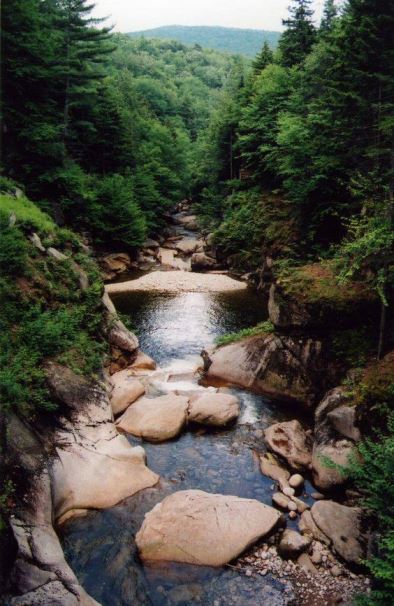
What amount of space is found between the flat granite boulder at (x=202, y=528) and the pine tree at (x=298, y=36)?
30.9 meters

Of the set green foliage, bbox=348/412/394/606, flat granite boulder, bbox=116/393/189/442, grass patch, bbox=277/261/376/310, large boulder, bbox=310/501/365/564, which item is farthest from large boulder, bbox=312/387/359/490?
flat granite boulder, bbox=116/393/189/442

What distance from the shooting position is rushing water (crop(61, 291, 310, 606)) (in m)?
6.23

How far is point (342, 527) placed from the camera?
23.2 feet

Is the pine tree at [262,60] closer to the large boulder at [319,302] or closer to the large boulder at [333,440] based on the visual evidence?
the large boulder at [319,302]

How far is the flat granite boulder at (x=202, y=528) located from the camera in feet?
22.1

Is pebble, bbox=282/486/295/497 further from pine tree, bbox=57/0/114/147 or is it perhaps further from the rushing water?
pine tree, bbox=57/0/114/147

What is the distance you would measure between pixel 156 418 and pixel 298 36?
31.0 meters

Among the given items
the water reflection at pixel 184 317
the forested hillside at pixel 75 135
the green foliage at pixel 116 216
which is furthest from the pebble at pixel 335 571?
the green foliage at pixel 116 216

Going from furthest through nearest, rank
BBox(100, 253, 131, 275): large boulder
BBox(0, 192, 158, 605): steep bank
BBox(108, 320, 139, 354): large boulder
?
1. BBox(100, 253, 131, 275): large boulder
2. BBox(108, 320, 139, 354): large boulder
3. BBox(0, 192, 158, 605): steep bank

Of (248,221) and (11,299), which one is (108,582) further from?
(248,221)

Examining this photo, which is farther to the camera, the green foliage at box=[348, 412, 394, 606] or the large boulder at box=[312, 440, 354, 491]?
the large boulder at box=[312, 440, 354, 491]

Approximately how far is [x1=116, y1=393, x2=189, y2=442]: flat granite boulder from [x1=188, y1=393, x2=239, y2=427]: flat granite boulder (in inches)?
11.2

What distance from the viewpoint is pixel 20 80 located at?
21.0 m

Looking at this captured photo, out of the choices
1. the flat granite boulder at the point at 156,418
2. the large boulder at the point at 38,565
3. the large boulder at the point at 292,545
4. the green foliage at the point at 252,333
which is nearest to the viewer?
the large boulder at the point at 38,565
